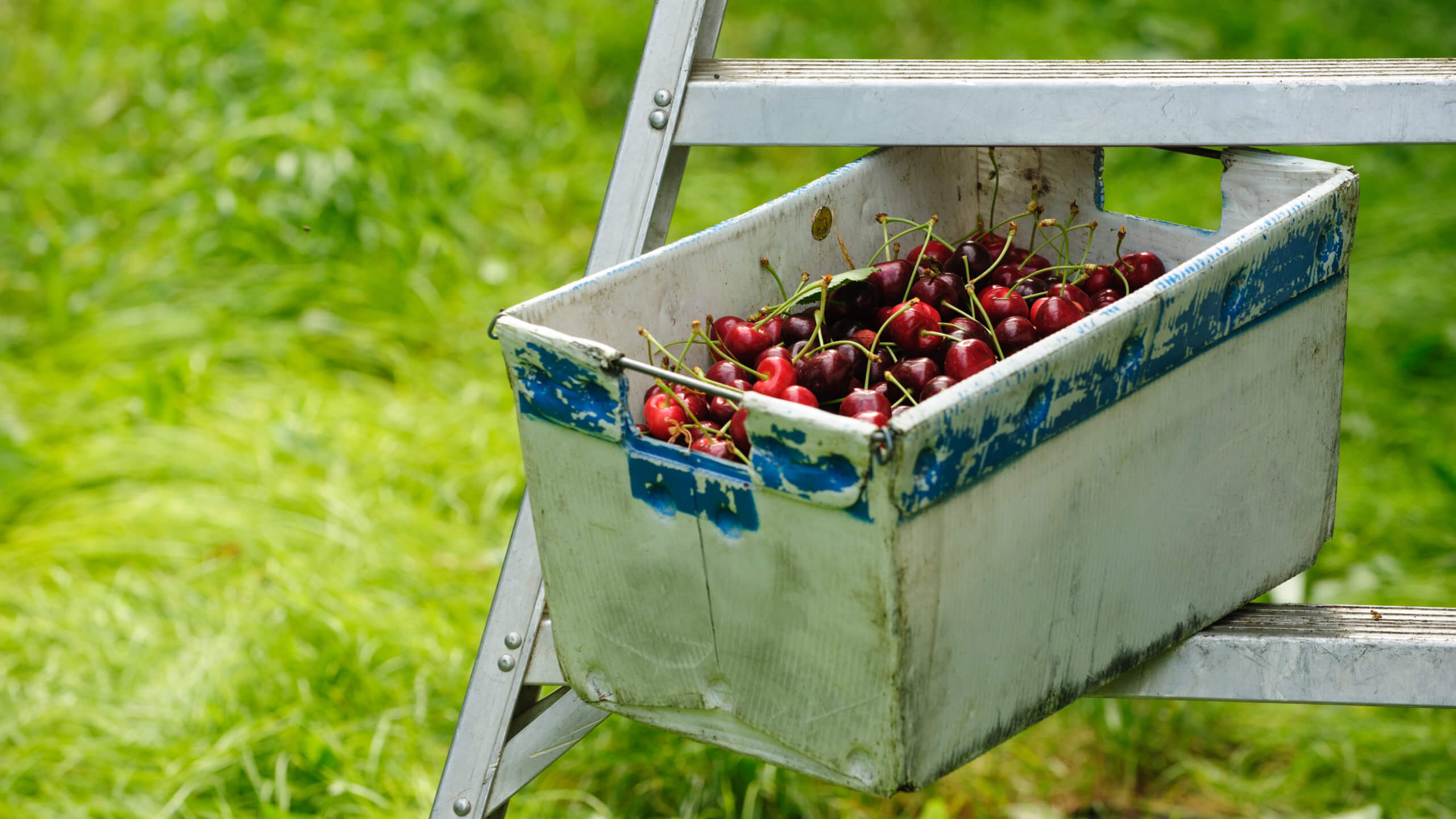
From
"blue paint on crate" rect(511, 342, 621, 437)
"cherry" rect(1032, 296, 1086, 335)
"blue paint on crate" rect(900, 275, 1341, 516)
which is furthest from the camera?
"cherry" rect(1032, 296, 1086, 335)

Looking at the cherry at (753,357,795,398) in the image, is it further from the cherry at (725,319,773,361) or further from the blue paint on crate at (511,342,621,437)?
the blue paint on crate at (511,342,621,437)

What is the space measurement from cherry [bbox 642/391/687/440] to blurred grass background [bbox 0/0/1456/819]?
1.16 meters

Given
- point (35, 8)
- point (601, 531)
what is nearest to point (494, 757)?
point (601, 531)

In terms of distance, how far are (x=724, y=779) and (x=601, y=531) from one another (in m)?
1.19

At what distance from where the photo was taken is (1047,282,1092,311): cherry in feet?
4.05

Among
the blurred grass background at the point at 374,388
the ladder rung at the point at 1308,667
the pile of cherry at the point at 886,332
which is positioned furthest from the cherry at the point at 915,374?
the blurred grass background at the point at 374,388

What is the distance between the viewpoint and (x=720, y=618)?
0.99m

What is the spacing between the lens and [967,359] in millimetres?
1111

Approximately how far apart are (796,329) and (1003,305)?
20cm

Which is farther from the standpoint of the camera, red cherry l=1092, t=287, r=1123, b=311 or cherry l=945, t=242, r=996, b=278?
cherry l=945, t=242, r=996, b=278

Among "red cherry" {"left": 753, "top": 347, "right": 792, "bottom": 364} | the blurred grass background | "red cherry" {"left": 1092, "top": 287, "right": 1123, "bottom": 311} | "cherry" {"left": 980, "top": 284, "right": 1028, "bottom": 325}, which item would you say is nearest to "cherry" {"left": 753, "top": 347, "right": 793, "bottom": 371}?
"red cherry" {"left": 753, "top": 347, "right": 792, "bottom": 364}

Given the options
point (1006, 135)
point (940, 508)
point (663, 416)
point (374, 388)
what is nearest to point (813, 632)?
point (940, 508)

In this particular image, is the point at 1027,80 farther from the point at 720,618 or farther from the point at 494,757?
the point at 494,757

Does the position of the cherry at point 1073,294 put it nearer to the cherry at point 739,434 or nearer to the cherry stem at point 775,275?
the cherry stem at point 775,275
